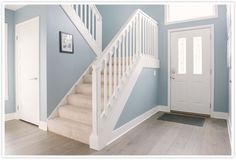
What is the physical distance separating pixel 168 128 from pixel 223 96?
5.28ft

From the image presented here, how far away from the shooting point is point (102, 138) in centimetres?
224

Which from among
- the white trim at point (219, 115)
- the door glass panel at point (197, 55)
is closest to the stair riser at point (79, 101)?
A: the door glass panel at point (197, 55)

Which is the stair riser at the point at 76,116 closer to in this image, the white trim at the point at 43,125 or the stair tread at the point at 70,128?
the stair tread at the point at 70,128

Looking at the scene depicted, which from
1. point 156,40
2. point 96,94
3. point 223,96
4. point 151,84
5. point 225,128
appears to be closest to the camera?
point 96,94

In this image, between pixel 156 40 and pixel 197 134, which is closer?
pixel 197 134

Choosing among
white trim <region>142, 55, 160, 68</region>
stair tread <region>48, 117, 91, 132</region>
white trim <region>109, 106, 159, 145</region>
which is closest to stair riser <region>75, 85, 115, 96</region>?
stair tread <region>48, 117, 91, 132</region>

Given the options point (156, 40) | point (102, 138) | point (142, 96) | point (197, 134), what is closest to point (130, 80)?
point (142, 96)

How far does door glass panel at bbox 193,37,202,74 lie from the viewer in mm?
3854

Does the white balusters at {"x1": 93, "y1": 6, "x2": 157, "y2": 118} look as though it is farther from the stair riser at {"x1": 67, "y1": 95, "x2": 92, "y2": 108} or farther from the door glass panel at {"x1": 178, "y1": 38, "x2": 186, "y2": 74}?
the door glass panel at {"x1": 178, "y1": 38, "x2": 186, "y2": 74}

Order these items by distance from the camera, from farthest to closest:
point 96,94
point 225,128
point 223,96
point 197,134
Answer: point 223,96 < point 225,128 < point 197,134 < point 96,94

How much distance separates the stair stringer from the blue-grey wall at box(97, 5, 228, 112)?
129 cm

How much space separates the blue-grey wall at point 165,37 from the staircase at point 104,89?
18.5 inches

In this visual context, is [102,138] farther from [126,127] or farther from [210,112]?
[210,112]

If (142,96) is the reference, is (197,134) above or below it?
below
